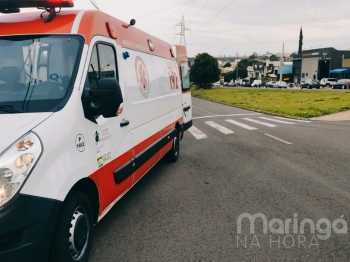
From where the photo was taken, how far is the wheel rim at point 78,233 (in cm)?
311

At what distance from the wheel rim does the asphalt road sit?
312mm

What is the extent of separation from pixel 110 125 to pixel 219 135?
8414 mm

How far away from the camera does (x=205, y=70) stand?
75.2m

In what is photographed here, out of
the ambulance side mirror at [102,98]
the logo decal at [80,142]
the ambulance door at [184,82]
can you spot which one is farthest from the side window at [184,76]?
the logo decal at [80,142]

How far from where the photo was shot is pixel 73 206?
3.03m

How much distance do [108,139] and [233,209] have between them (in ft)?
7.09

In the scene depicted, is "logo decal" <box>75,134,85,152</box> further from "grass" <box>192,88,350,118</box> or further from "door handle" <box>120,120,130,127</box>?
"grass" <box>192,88,350,118</box>

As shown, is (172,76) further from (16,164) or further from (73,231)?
(16,164)

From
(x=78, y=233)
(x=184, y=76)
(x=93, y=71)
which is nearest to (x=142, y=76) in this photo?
(x=93, y=71)

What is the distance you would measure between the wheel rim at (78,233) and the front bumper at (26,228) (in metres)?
0.42

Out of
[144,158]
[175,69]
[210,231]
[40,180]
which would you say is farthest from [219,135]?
[40,180]

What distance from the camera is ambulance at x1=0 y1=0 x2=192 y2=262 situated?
251 cm

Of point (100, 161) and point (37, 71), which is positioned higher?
point (37, 71)

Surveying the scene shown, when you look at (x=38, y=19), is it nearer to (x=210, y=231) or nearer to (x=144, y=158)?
(x=144, y=158)
